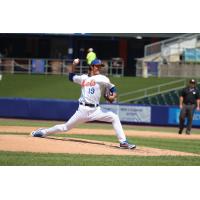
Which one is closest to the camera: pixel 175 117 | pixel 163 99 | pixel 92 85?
pixel 92 85

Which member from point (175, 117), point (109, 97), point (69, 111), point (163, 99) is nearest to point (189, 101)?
point (175, 117)

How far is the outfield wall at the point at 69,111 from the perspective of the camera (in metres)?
28.7

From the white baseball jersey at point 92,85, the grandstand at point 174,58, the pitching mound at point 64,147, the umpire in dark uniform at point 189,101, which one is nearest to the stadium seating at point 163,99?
the grandstand at point 174,58

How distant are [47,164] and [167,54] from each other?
28823 mm

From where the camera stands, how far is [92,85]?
487 inches

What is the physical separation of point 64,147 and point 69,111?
17.4m

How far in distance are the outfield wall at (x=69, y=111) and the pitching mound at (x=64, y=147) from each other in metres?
15.5

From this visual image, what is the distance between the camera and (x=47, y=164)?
10.2m

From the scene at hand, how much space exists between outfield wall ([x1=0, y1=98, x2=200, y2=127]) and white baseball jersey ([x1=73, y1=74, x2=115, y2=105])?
53.5 feet

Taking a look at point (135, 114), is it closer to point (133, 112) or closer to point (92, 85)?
point (133, 112)

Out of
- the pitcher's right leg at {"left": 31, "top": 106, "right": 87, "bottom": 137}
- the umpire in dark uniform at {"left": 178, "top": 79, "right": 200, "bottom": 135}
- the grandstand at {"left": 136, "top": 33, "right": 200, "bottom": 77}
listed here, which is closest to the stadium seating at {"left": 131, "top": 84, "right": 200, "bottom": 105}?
the grandstand at {"left": 136, "top": 33, "right": 200, "bottom": 77}

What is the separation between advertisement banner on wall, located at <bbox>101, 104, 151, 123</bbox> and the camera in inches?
1136

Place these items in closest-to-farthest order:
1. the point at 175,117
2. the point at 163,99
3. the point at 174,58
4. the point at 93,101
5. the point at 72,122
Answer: the point at 93,101 < the point at 72,122 < the point at 175,117 < the point at 163,99 < the point at 174,58

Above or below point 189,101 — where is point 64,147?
below
